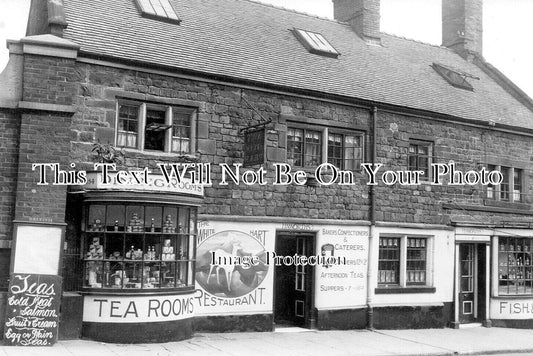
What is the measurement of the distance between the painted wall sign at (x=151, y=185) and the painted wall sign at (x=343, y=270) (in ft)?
13.9

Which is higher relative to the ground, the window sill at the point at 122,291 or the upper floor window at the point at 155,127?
the upper floor window at the point at 155,127

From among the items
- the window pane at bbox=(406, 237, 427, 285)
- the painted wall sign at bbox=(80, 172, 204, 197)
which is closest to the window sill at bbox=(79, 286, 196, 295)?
the painted wall sign at bbox=(80, 172, 204, 197)

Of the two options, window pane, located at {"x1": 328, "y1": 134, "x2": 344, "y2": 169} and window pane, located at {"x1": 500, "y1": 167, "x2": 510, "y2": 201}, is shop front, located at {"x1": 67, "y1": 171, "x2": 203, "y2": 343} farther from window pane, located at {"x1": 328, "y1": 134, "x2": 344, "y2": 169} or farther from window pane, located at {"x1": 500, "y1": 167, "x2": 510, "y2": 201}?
window pane, located at {"x1": 500, "y1": 167, "x2": 510, "y2": 201}

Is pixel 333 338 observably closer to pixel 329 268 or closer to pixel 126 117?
pixel 329 268

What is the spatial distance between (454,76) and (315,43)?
5384 millimetres

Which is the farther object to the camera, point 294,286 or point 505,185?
point 505,185

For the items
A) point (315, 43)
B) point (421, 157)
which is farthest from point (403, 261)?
point (315, 43)

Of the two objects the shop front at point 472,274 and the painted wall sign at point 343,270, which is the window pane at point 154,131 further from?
the shop front at point 472,274

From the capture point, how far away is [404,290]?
1603 centimetres

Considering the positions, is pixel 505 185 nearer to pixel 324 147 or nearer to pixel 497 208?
pixel 497 208

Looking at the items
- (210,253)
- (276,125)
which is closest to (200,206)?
(210,253)

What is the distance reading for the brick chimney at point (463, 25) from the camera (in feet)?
76.1

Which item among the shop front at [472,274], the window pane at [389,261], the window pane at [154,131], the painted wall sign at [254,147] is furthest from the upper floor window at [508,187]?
the window pane at [154,131]

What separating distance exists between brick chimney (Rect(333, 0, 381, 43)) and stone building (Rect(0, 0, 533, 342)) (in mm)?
68
